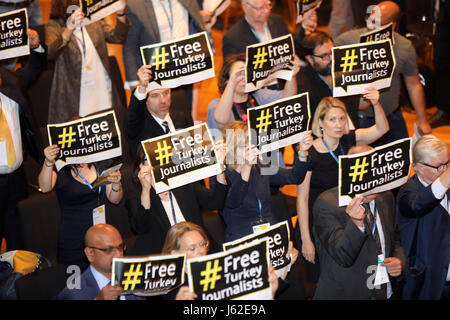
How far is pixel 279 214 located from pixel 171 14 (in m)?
2.33

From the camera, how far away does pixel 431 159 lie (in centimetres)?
519

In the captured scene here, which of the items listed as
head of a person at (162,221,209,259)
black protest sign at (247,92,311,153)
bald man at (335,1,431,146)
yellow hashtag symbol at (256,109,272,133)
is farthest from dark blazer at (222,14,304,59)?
head of a person at (162,221,209,259)

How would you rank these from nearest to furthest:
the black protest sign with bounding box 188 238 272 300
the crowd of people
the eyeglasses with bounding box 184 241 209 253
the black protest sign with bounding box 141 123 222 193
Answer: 1. the black protest sign with bounding box 188 238 272 300
2. the eyeglasses with bounding box 184 241 209 253
3. the crowd of people
4. the black protest sign with bounding box 141 123 222 193

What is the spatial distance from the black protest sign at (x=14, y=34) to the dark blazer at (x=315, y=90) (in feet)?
7.22

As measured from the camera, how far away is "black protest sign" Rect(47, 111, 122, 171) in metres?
5.20

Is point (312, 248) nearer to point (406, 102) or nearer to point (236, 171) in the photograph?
point (236, 171)

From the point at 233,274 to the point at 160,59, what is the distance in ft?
6.69

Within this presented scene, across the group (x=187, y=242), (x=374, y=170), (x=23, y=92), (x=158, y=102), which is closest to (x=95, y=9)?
(x=23, y=92)

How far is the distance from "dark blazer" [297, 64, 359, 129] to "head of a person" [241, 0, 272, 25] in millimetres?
695

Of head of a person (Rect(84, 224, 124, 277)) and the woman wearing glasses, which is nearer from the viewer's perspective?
head of a person (Rect(84, 224, 124, 277))

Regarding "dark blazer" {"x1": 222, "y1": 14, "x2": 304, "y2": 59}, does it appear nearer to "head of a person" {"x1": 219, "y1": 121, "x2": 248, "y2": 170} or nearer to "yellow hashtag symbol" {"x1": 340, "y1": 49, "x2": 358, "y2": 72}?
"yellow hashtag symbol" {"x1": 340, "y1": 49, "x2": 358, "y2": 72}

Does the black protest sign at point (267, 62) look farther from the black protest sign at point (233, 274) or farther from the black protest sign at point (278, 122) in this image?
the black protest sign at point (233, 274)
